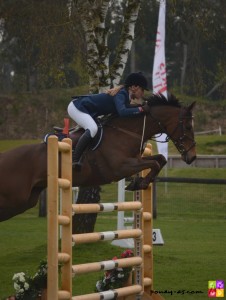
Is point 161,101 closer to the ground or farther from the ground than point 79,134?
farther from the ground

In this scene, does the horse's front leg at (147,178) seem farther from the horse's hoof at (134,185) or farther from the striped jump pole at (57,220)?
the striped jump pole at (57,220)

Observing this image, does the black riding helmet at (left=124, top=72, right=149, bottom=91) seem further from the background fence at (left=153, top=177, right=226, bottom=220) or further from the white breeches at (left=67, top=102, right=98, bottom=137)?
the background fence at (left=153, top=177, right=226, bottom=220)

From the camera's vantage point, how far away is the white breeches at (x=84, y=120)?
9.69m

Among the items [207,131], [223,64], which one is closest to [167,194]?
[223,64]

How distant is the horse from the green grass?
1.22 meters

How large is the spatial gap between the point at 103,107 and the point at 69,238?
2635 mm

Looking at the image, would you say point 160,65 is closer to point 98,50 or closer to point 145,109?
point 98,50

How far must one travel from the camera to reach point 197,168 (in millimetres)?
28203

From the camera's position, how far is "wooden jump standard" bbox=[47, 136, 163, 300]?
7.38 metres

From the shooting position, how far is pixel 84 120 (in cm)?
984

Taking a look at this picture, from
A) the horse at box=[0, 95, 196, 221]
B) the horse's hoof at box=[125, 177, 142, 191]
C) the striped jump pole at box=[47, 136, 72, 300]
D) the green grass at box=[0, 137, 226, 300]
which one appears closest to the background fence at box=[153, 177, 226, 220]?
the green grass at box=[0, 137, 226, 300]

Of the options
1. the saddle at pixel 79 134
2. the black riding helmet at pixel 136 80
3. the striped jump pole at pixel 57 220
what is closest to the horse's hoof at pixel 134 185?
the saddle at pixel 79 134

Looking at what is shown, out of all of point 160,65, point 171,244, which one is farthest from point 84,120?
point 160,65

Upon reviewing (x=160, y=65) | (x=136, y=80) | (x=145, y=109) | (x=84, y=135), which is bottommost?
(x=84, y=135)
